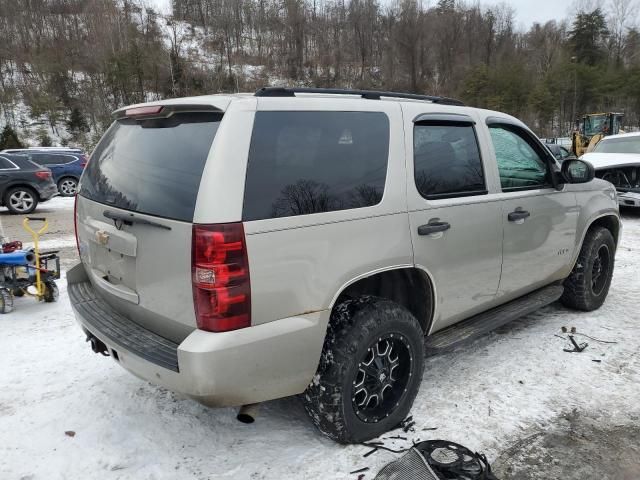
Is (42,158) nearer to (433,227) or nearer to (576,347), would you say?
(433,227)

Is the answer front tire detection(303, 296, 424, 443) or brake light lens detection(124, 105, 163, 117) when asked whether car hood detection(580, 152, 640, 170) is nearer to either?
front tire detection(303, 296, 424, 443)

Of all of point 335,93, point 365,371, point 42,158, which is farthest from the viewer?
point 42,158

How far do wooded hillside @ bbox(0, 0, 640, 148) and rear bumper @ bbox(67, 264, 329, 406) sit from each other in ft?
121

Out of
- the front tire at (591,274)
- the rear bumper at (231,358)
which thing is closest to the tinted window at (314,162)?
the rear bumper at (231,358)

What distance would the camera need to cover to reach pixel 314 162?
2461 mm

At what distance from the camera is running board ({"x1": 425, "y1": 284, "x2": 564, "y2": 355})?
3154mm

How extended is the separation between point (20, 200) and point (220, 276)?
1235 centimetres

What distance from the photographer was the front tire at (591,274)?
14.9ft

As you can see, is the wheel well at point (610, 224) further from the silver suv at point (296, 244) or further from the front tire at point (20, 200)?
the front tire at point (20, 200)

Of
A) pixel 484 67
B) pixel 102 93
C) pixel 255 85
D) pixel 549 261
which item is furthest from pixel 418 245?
pixel 484 67

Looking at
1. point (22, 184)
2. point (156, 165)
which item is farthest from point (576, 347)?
point (22, 184)

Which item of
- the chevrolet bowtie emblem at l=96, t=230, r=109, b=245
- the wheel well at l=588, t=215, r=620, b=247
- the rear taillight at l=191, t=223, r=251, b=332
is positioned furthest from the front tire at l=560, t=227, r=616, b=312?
the chevrolet bowtie emblem at l=96, t=230, r=109, b=245

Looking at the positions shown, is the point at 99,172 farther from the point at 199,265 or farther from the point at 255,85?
the point at 255,85

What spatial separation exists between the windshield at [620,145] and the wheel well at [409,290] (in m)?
10.4
